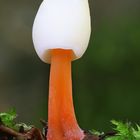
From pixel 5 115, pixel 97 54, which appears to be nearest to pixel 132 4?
pixel 97 54

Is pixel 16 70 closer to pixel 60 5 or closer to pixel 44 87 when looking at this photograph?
pixel 44 87

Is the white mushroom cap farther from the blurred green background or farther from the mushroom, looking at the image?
the blurred green background

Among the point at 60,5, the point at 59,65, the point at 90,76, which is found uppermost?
the point at 60,5

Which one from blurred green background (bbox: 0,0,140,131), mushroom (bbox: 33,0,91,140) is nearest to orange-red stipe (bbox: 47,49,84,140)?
mushroom (bbox: 33,0,91,140)

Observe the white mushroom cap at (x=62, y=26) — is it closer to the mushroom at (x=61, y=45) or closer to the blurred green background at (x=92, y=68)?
the mushroom at (x=61, y=45)

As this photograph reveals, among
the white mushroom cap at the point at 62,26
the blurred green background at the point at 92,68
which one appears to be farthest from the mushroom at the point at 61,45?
the blurred green background at the point at 92,68

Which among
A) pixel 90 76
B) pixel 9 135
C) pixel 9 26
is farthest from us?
pixel 9 26
